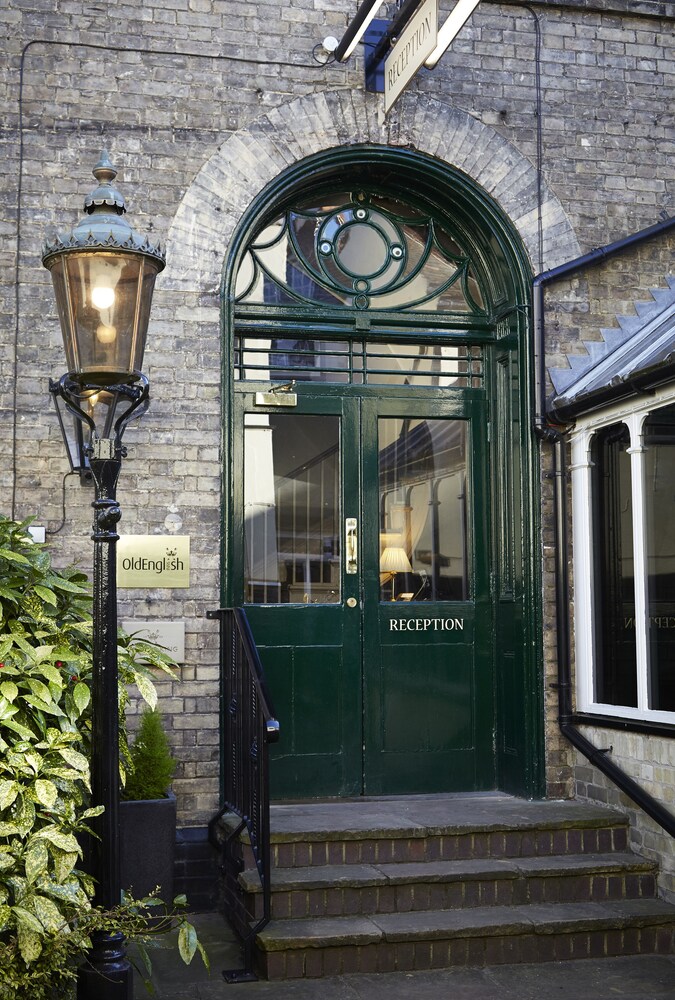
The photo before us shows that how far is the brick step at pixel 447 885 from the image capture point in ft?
16.7

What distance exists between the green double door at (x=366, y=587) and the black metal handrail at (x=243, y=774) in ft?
1.50

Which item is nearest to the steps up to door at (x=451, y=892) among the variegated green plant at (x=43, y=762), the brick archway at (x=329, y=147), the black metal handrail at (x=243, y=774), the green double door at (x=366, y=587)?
the black metal handrail at (x=243, y=774)

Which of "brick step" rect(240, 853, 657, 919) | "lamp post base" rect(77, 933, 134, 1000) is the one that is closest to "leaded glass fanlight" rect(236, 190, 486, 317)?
"brick step" rect(240, 853, 657, 919)

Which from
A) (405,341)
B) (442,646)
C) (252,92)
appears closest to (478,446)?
(405,341)

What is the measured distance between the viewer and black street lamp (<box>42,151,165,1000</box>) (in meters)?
3.78

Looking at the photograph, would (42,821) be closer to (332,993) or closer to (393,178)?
(332,993)

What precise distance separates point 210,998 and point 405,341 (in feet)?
12.8

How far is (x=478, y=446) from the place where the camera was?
685cm

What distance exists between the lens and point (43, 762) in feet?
13.2

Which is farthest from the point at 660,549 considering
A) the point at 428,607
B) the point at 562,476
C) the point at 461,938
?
the point at 461,938

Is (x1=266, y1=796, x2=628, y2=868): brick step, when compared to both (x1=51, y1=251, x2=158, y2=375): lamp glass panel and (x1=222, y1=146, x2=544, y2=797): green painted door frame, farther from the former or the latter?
(x1=51, y1=251, x2=158, y2=375): lamp glass panel

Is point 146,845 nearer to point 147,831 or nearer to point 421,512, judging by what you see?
point 147,831

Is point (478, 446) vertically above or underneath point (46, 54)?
underneath

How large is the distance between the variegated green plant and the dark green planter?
2.42 ft
